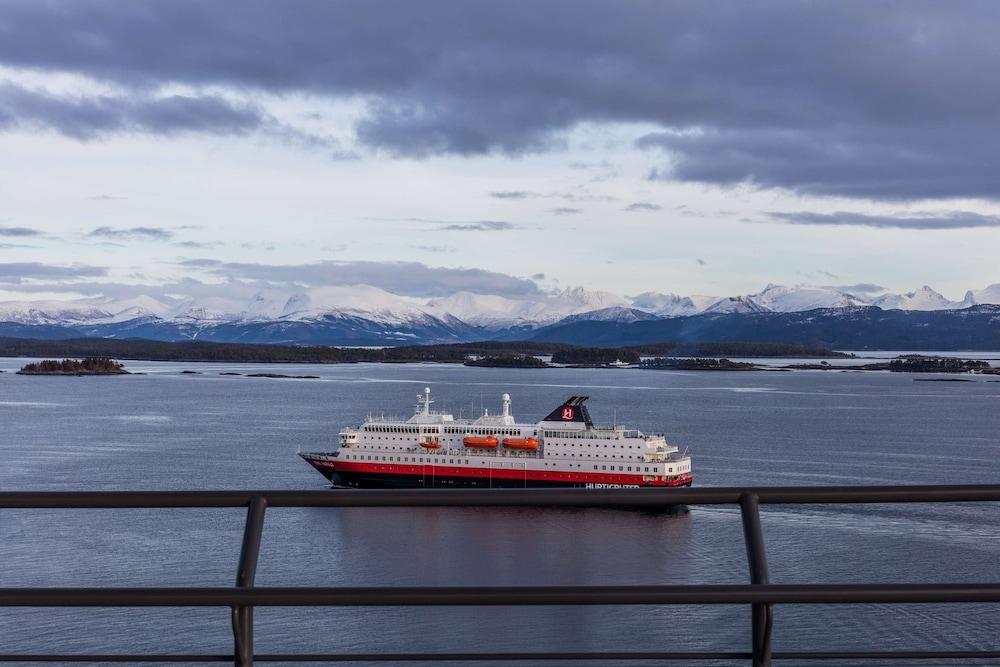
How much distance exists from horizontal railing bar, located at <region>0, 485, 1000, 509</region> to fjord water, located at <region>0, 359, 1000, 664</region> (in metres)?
10.7

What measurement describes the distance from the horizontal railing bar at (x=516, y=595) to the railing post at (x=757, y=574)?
46mm

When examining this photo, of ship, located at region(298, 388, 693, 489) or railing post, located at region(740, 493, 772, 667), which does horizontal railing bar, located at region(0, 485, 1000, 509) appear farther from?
ship, located at region(298, 388, 693, 489)

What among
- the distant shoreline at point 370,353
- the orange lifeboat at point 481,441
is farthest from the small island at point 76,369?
the orange lifeboat at point 481,441

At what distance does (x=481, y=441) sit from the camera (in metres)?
28.1

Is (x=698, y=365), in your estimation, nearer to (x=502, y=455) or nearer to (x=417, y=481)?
(x=502, y=455)

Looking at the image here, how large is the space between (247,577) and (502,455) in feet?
87.0

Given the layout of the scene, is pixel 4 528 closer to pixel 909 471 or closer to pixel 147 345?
pixel 909 471

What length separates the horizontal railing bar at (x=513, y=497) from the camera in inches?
55.1

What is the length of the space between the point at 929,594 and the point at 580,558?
62.0ft

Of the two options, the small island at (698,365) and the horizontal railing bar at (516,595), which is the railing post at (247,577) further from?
the small island at (698,365)

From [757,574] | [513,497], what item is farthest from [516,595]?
[757,574]

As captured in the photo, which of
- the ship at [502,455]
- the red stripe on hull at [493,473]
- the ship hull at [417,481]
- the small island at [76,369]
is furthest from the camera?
the small island at [76,369]

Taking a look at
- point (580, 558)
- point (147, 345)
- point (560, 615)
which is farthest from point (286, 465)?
point (147, 345)

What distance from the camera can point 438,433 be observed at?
28500mm
